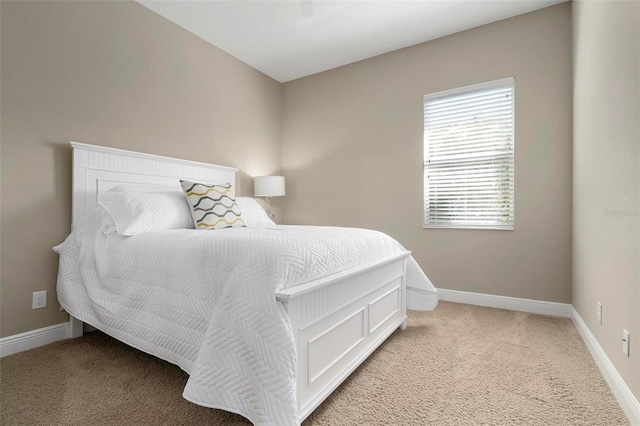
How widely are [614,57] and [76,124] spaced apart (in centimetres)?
335

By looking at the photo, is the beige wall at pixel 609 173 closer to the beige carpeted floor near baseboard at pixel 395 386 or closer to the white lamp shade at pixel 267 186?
the beige carpeted floor near baseboard at pixel 395 386

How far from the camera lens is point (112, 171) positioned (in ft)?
8.26

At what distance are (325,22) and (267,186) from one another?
180 cm

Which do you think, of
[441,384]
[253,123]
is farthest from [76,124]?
[441,384]

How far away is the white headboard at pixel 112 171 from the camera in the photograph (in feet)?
7.64

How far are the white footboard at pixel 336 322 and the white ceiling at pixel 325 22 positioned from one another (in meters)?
2.23

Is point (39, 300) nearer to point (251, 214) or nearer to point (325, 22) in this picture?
point (251, 214)

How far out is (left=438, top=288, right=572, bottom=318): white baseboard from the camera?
280 centimetres

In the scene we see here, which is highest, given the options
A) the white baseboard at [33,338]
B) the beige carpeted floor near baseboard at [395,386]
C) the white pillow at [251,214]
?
the white pillow at [251,214]

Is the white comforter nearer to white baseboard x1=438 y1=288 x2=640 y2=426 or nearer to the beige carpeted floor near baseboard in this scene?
the beige carpeted floor near baseboard

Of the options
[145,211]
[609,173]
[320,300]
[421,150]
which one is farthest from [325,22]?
[320,300]

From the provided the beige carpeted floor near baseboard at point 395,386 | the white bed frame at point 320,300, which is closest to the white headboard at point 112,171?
the white bed frame at point 320,300

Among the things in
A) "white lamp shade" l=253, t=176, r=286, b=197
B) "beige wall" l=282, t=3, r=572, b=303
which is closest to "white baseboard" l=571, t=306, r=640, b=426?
"beige wall" l=282, t=3, r=572, b=303

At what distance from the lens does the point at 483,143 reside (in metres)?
3.15
